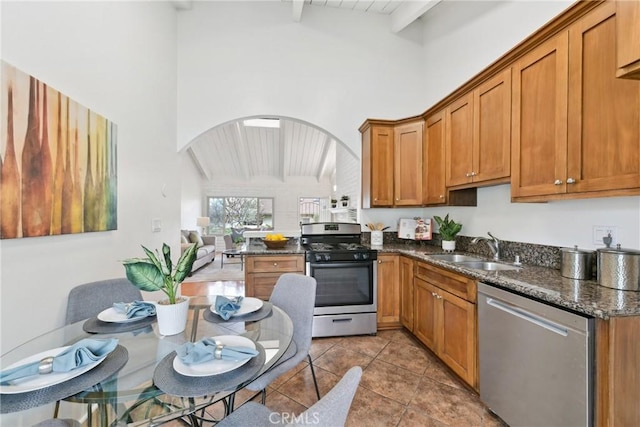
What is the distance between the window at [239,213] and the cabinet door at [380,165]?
7131mm

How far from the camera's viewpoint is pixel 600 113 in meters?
1.41

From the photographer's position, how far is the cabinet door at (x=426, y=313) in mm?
2379

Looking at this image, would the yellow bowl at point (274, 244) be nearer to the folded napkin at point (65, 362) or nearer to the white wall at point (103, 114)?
the white wall at point (103, 114)

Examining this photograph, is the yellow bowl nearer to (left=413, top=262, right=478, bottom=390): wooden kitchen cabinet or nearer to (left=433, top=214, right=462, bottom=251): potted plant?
(left=413, top=262, right=478, bottom=390): wooden kitchen cabinet

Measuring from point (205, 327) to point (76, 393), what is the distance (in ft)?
1.82

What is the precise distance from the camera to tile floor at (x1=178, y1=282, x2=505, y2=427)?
1786 millimetres

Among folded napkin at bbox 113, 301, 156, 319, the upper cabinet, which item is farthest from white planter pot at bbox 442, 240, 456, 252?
folded napkin at bbox 113, 301, 156, 319

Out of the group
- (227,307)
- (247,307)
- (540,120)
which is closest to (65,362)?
(227,307)

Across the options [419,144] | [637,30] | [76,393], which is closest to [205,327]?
[76,393]

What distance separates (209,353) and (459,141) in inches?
101

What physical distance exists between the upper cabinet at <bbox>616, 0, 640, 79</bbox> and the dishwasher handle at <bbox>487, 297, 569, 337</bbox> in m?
1.13

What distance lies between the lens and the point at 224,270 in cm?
676

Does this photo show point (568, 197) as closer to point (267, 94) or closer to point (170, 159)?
point (267, 94)

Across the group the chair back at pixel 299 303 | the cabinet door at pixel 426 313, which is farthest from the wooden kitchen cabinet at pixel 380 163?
the chair back at pixel 299 303
